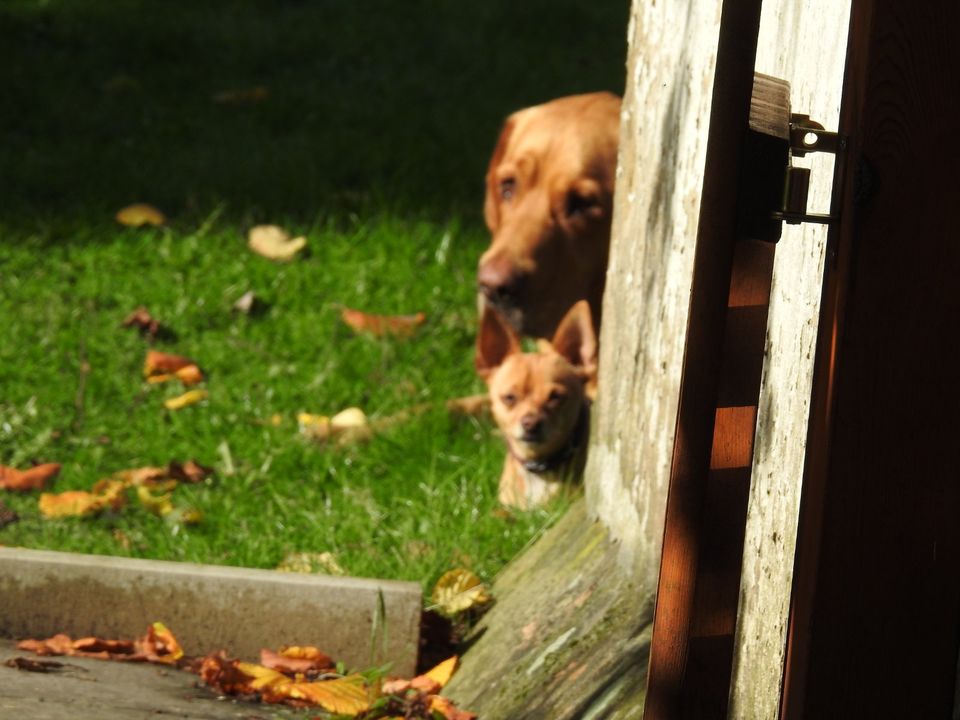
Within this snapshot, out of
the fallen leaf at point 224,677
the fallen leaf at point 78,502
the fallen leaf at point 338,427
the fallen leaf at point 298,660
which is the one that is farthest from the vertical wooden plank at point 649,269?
the fallen leaf at point 78,502

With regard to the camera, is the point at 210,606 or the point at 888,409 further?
the point at 210,606

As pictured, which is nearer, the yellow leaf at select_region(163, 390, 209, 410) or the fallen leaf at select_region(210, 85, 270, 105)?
the yellow leaf at select_region(163, 390, 209, 410)

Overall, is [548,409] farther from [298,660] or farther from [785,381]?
Answer: [785,381]

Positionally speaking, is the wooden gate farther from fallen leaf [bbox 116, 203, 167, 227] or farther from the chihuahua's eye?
fallen leaf [bbox 116, 203, 167, 227]

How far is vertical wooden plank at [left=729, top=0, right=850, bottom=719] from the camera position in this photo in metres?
1.89

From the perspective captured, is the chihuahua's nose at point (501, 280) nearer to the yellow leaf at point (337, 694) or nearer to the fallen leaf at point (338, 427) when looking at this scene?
the fallen leaf at point (338, 427)

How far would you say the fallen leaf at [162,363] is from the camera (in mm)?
4867

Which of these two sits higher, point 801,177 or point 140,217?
point 801,177

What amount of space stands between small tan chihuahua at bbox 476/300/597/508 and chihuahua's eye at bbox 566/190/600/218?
268 mm

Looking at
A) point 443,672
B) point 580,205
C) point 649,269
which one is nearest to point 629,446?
point 649,269

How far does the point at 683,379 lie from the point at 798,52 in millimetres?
735

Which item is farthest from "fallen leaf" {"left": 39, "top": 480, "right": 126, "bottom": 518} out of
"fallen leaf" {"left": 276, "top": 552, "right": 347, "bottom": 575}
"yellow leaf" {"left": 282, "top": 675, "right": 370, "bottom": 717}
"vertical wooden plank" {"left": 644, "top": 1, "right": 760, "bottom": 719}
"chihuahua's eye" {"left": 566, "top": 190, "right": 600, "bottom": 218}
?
"vertical wooden plank" {"left": 644, "top": 1, "right": 760, "bottom": 719}

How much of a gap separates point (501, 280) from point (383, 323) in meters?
1.27

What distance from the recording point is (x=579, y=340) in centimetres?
385
